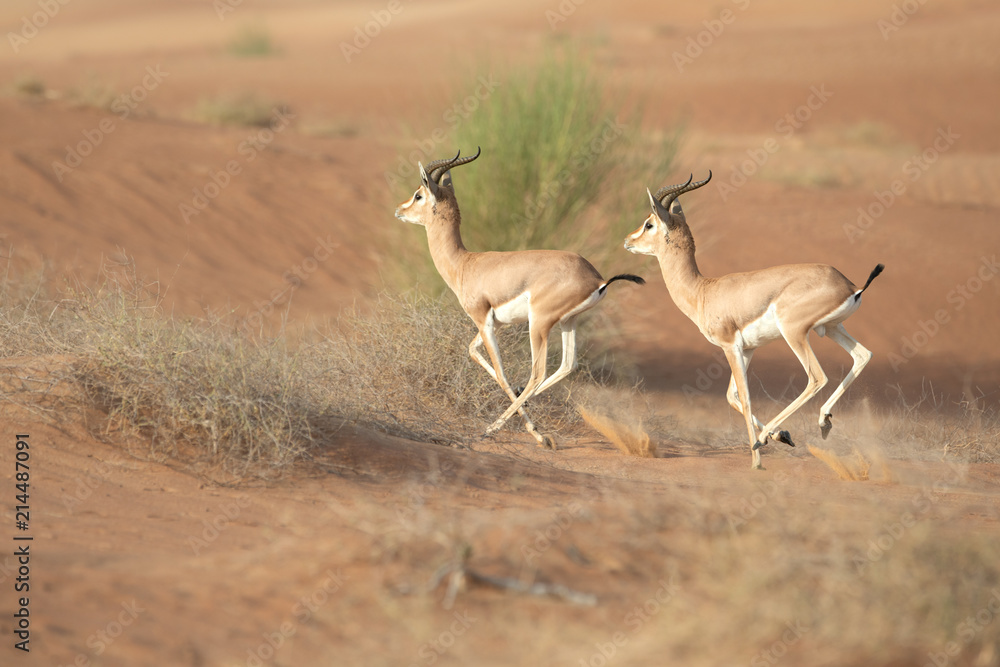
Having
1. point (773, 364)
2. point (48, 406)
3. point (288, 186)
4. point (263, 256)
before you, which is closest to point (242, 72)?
point (288, 186)

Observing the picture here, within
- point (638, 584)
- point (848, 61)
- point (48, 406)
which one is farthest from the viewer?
point (848, 61)

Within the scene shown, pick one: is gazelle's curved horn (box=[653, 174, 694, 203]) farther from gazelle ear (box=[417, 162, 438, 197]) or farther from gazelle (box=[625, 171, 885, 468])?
gazelle ear (box=[417, 162, 438, 197])

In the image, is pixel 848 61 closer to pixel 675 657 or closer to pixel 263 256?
pixel 263 256

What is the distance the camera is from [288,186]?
65.4 feet

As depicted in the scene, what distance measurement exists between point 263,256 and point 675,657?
1446cm
